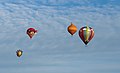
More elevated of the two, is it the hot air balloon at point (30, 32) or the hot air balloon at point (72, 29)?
the hot air balloon at point (30, 32)

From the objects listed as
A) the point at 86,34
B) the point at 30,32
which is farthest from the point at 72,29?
the point at 30,32

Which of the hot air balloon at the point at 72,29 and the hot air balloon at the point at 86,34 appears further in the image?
the hot air balloon at the point at 72,29

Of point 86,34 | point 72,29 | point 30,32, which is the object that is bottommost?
point 86,34

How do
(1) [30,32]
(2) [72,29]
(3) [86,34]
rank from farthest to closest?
1. (1) [30,32]
2. (2) [72,29]
3. (3) [86,34]

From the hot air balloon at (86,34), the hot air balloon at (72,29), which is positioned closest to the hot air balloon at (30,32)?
the hot air balloon at (72,29)

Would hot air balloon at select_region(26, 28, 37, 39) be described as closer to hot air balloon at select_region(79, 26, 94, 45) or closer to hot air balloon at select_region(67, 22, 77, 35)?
hot air balloon at select_region(67, 22, 77, 35)

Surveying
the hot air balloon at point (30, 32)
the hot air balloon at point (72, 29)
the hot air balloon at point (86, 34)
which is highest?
the hot air balloon at point (30, 32)

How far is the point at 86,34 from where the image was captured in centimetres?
15625

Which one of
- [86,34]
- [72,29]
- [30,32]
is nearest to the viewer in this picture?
[86,34]

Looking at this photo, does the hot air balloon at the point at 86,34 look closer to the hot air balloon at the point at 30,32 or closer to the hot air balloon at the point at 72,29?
the hot air balloon at the point at 72,29

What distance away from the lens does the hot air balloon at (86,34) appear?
156m

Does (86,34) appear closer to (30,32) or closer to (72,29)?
(72,29)

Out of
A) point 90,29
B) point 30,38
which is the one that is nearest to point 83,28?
point 90,29

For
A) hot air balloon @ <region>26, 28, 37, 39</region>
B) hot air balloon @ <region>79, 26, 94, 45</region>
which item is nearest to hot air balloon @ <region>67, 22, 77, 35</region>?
hot air balloon @ <region>79, 26, 94, 45</region>
